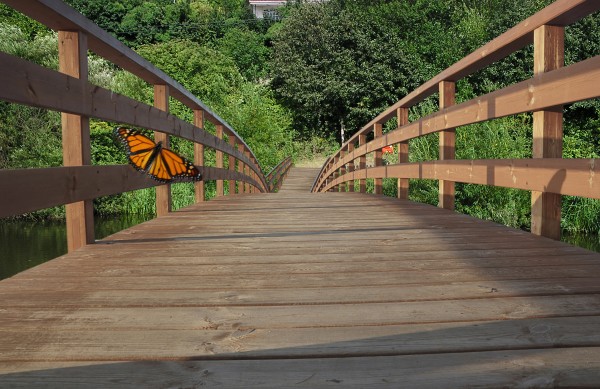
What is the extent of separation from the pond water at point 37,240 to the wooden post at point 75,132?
486 inches

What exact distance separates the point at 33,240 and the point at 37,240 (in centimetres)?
16

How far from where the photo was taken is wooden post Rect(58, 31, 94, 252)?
2.90 metres

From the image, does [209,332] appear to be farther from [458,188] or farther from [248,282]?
[458,188]

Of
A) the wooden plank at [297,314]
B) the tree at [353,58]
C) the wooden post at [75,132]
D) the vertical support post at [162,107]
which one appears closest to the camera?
the wooden plank at [297,314]

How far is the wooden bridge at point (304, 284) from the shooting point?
1.42m

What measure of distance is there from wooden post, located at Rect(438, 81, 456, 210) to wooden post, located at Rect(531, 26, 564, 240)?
61.6 inches

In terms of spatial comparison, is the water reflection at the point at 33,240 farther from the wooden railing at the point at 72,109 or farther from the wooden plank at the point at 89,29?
the wooden railing at the point at 72,109

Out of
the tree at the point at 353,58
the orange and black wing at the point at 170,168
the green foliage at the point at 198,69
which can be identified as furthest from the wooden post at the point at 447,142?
the tree at the point at 353,58

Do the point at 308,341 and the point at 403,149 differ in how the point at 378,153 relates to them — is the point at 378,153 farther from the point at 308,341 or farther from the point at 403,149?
the point at 308,341

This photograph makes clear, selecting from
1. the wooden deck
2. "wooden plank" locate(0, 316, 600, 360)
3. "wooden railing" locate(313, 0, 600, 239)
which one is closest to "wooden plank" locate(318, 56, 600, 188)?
Answer: "wooden railing" locate(313, 0, 600, 239)

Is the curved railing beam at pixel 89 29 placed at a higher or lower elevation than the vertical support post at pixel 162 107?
higher

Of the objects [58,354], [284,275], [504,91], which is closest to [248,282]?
[284,275]

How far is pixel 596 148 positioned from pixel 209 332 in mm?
24338

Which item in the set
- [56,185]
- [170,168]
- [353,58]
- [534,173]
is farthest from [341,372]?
[353,58]
